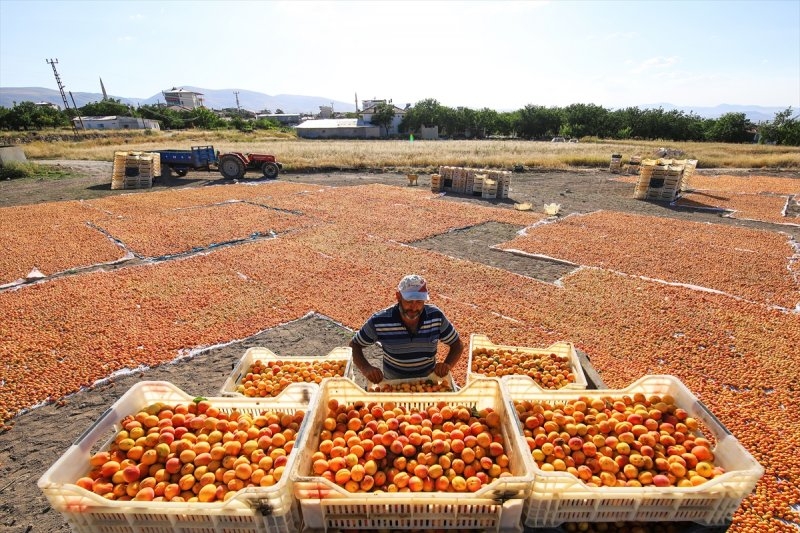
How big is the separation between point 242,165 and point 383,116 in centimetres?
6701

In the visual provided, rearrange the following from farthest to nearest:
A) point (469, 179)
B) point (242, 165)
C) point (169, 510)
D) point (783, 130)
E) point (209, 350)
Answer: point (783, 130)
point (242, 165)
point (469, 179)
point (209, 350)
point (169, 510)

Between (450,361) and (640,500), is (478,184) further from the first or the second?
(640,500)

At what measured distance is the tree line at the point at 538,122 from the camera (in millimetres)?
56281

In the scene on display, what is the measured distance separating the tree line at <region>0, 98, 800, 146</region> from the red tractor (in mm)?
55718

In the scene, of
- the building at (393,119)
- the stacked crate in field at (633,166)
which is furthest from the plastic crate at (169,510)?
the building at (393,119)

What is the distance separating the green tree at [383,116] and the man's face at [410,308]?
87.1 meters

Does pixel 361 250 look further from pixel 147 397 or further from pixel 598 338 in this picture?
pixel 147 397

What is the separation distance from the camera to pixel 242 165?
23.5m

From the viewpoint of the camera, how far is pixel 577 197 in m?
19.6

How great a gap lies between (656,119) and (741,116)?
11315 mm

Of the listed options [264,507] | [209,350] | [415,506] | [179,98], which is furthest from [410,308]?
[179,98]

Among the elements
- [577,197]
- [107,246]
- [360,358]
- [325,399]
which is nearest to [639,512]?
[325,399]

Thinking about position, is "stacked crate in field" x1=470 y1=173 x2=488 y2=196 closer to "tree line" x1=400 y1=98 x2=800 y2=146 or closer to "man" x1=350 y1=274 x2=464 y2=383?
"man" x1=350 y1=274 x2=464 y2=383

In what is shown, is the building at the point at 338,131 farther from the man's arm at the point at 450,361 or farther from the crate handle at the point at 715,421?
the crate handle at the point at 715,421
